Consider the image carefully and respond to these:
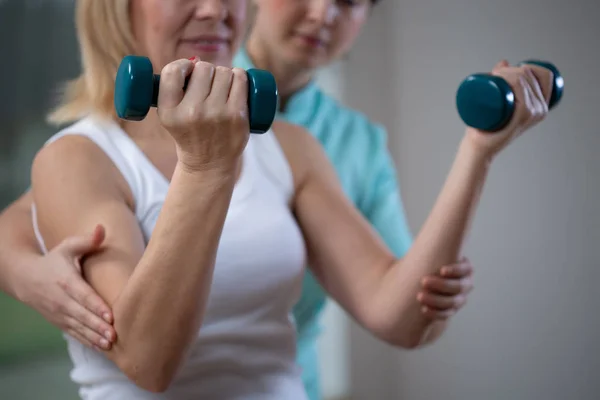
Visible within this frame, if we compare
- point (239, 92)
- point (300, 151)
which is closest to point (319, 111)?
point (300, 151)

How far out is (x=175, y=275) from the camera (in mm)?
503

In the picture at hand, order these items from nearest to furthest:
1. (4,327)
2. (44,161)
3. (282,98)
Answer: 1. (44,161)
2. (282,98)
3. (4,327)

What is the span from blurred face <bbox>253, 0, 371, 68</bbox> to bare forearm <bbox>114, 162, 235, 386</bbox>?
0.59 m

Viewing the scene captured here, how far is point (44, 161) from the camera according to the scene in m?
0.64

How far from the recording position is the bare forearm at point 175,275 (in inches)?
19.3

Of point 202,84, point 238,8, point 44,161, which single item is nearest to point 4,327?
point 44,161

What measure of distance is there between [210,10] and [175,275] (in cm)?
28

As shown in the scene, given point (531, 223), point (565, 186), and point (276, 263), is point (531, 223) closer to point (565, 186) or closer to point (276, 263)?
point (565, 186)

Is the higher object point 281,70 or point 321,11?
point 321,11

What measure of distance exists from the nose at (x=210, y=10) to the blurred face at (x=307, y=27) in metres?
0.38

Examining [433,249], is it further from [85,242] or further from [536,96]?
[85,242]

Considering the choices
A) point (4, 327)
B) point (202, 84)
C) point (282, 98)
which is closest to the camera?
point (202, 84)

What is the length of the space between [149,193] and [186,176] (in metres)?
0.16

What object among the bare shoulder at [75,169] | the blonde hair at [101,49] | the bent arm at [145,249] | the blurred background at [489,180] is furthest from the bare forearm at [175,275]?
the blurred background at [489,180]
